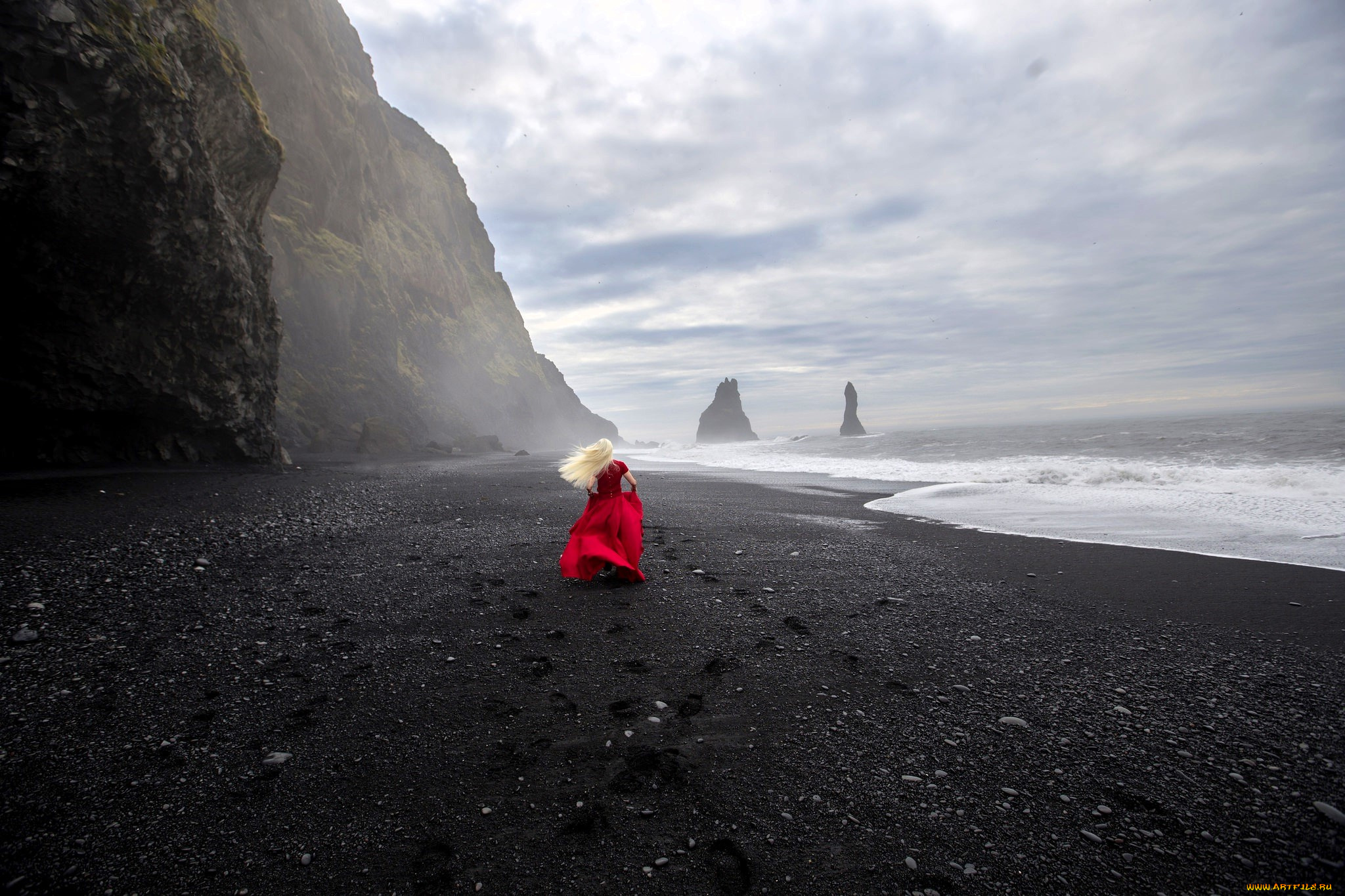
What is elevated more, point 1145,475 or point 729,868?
point 1145,475

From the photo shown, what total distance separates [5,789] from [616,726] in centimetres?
291

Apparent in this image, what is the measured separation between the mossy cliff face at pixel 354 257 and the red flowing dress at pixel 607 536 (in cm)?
2811

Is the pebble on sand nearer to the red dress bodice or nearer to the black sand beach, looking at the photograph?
the black sand beach

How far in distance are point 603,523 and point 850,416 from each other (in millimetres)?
128576

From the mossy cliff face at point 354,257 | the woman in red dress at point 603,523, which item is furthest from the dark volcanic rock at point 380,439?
the woman in red dress at point 603,523

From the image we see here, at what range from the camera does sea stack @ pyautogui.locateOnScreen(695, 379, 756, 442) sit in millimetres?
145250

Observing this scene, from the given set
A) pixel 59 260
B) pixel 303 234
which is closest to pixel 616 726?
pixel 59 260

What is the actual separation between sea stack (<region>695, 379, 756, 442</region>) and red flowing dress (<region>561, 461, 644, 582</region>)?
137509 millimetres

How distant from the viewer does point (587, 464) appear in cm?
682

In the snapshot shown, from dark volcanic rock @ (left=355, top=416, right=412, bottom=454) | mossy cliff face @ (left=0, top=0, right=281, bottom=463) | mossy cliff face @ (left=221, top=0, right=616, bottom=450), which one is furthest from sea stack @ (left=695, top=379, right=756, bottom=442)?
mossy cliff face @ (left=0, top=0, right=281, bottom=463)

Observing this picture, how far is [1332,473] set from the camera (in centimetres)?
1479

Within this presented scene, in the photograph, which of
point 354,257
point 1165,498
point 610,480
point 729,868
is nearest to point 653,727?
point 729,868

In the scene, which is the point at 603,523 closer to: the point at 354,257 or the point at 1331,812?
the point at 1331,812

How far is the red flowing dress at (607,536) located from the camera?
618 centimetres
